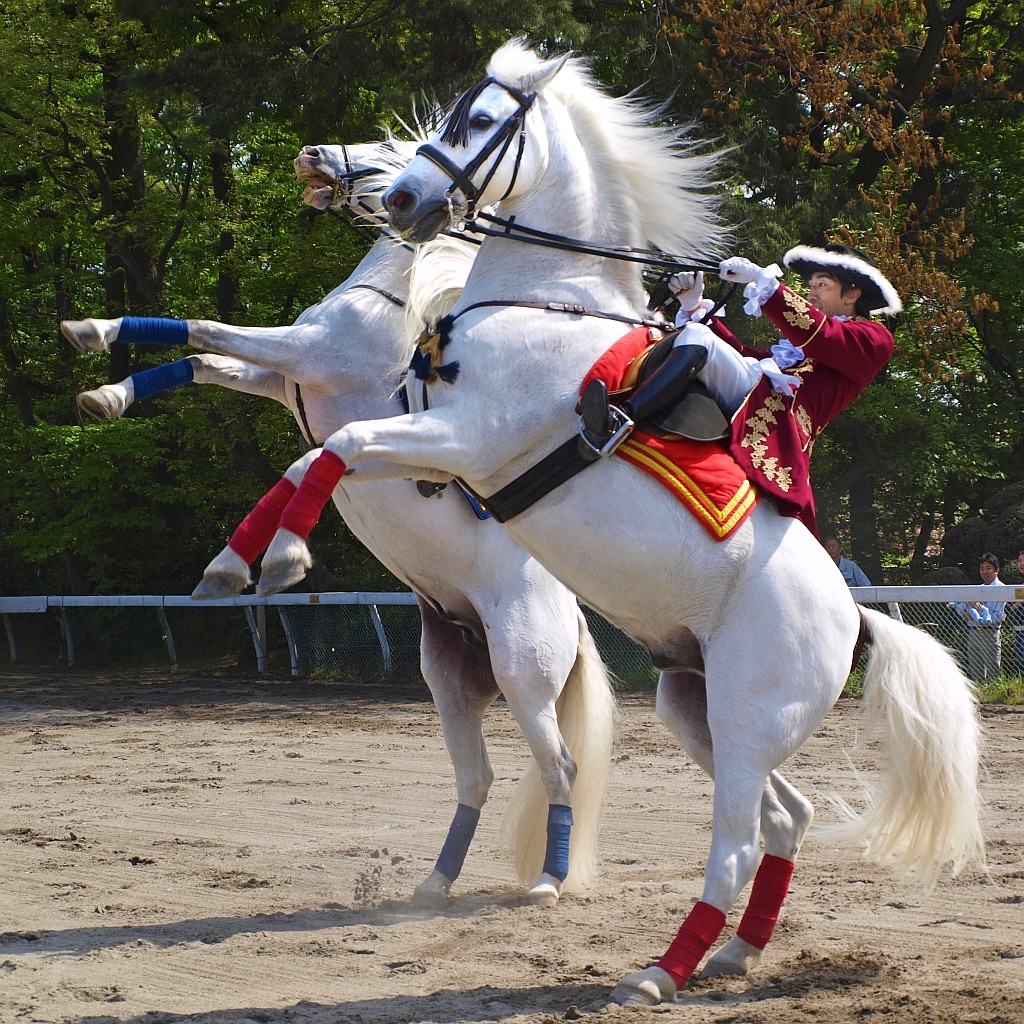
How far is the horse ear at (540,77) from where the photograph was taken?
396 centimetres

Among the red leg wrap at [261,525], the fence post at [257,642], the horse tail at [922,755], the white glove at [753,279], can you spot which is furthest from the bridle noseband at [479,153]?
the fence post at [257,642]

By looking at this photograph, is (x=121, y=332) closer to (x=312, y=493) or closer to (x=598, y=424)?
(x=312, y=493)

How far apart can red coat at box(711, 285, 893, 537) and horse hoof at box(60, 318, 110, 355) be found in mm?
2535

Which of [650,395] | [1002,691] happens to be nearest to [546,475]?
[650,395]

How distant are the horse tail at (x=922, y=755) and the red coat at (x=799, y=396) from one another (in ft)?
1.87

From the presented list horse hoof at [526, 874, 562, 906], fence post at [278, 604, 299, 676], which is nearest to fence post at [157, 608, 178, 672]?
fence post at [278, 604, 299, 676]

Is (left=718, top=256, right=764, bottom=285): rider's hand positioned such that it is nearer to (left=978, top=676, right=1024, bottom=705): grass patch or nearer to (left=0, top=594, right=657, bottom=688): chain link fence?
(left=978, top=676, right=1024, bottom=705): grass patch

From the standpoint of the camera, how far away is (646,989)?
3584 millimetres

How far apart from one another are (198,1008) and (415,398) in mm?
1956

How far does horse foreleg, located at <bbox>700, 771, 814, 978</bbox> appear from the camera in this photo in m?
4.00

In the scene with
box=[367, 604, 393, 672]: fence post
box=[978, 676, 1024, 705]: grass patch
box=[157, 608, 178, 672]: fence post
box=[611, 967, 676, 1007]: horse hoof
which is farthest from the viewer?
box=[157, 608, 178, 672]: fence post

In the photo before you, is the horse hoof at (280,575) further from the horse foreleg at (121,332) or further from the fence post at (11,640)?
the fence post at (11,640)

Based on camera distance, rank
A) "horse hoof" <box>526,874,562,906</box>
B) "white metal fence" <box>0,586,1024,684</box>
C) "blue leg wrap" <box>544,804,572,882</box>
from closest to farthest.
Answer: "horse hoof" <box>526,874,562,906</box>, "blue leg wrap" <box>544,804,572,882</box>, "white metal fence" <box>0,586,1024,684</box>

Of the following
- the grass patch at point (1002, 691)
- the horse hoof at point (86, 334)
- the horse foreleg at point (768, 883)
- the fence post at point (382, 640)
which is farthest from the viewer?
the fence post at point (382, 640)
